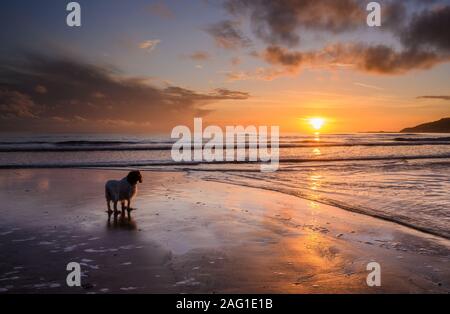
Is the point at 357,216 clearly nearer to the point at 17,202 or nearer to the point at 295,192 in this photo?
the point at 295,192

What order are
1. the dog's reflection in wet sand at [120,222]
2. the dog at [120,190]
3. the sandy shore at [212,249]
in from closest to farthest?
the sandy shore at [212,249] → the dog's reflection in wet sand at [120,222] → the dog at [120,190]

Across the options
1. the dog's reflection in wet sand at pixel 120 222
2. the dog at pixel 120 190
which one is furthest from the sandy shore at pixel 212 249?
the dog at pixel 120 190

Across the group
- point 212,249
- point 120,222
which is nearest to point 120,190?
point 120,222

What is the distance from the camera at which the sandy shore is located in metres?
4.60

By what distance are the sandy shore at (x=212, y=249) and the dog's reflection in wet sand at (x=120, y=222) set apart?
43 millimetres

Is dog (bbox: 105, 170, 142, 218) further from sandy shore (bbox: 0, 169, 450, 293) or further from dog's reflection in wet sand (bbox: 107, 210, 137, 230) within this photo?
sandy shore (bbox: 0, 169, 450, 293)

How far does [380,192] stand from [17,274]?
10.5 meters

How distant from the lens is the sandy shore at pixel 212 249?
15.1ft

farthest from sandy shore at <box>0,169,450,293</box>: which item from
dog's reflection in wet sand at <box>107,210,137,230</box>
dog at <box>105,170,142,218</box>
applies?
dog at <box>105,170,142,218</box>

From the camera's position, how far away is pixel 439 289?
446 cm

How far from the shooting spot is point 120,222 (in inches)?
312

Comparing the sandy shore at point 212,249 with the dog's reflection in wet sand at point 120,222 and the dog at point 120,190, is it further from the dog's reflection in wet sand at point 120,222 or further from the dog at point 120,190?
the dog at point 120,190

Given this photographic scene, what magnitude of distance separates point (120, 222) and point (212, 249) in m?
2.89
